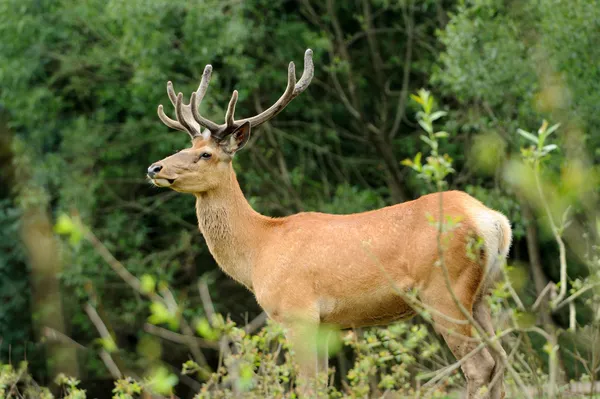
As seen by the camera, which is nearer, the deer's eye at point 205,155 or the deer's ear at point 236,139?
the deer's eye at point 205,155

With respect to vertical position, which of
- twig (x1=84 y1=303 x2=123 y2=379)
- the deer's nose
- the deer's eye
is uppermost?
twig (x1=84 y1=303 x2=123 y2=379)

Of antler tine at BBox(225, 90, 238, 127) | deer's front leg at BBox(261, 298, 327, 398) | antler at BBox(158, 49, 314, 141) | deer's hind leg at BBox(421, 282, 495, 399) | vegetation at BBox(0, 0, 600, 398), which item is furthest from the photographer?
vegetation at BBox(0, 0, 600, 398)

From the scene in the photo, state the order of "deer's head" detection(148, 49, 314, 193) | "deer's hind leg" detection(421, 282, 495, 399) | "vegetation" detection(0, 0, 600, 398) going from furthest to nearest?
"vegetation" detection(0, 0, 600, 398) < "deer's head" detection(148, 49, 314, 193) < "deer's hind leg" detection(421, 282, 495, 399)

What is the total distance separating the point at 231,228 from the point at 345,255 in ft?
3.34

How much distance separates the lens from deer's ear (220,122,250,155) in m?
8.02

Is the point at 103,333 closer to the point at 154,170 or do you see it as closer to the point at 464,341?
the point at 464,341

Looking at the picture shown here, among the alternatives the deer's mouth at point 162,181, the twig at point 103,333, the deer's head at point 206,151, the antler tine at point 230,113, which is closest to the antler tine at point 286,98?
the deer's head at point 206,151

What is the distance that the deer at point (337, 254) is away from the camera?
6.79 metres

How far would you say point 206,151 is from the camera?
7.88m

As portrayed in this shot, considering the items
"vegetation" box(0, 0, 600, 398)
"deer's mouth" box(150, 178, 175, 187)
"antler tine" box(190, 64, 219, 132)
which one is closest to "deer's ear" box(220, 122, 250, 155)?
"antler tine" box(190, 64, 219, 132)

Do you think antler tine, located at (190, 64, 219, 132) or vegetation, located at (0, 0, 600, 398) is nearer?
antler tine, located at (190, 64, 219, 132)

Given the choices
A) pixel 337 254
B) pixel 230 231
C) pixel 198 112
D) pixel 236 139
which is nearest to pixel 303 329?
pixel 337 254

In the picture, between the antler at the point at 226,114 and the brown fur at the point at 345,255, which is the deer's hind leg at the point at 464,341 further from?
the antler at the point at 226,114

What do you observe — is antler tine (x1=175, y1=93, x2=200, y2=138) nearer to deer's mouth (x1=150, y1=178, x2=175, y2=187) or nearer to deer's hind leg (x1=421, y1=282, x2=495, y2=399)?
deer's mouth (x1=150, y1=178, x2=175, y2=187)
